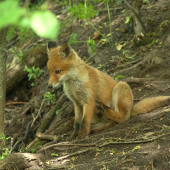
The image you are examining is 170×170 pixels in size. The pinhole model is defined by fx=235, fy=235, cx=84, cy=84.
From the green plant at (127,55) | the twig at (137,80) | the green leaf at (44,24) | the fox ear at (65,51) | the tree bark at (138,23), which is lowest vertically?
the twig at (137,80)

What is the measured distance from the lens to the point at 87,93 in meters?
5.69

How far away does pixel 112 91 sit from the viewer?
241 inches

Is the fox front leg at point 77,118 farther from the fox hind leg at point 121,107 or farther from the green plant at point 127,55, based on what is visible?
the green plant at point 127,55

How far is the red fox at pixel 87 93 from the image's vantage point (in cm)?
548

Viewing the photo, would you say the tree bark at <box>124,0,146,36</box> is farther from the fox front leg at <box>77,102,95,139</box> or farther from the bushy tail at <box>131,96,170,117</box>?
the fox front leg at <box>77,102,95,139</box>

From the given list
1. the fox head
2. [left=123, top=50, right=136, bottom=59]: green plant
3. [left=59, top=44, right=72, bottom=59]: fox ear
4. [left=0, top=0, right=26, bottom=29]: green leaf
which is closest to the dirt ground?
[left=123, top=50, right=136, bottom=59]: green plant

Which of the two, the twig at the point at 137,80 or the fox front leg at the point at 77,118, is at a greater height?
the twig at the point at 137,80

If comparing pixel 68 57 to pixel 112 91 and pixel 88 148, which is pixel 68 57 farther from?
pixel 88 148

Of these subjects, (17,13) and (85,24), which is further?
(85,24)

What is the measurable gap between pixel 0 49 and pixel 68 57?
1.64 meters

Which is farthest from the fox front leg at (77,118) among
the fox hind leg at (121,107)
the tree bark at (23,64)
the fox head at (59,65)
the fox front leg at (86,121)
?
the tree bark at (23,64)

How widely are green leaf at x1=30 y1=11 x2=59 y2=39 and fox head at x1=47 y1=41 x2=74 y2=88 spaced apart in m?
4.15

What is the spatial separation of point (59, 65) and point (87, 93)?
37.5 inches

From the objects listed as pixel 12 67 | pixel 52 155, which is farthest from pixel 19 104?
pixel 52 155
